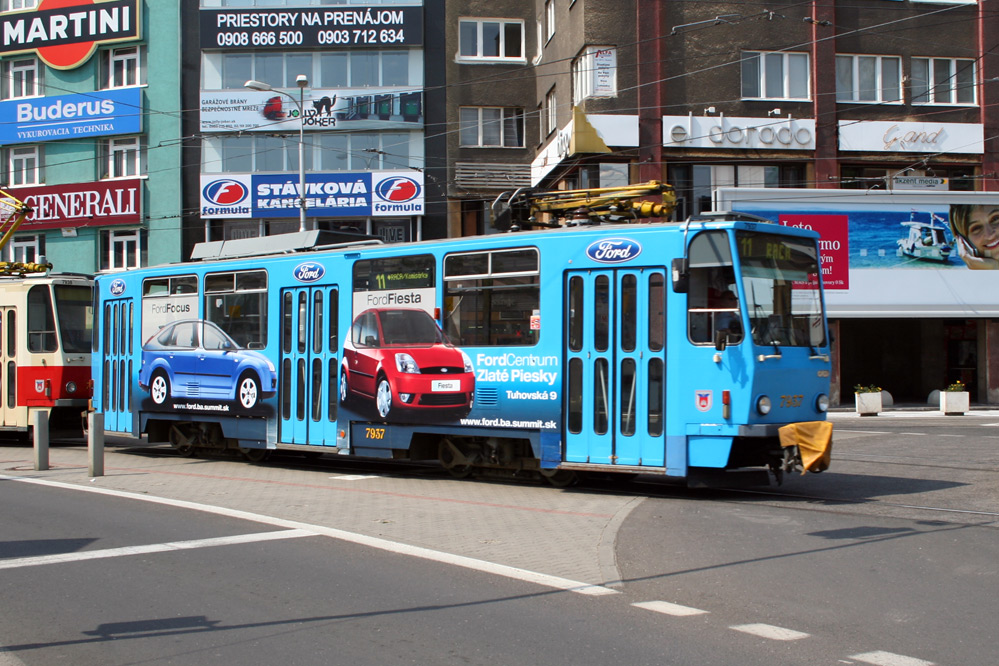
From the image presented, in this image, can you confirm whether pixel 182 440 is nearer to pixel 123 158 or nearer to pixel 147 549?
pixel 147 549

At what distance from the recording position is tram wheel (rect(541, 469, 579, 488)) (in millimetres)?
12469

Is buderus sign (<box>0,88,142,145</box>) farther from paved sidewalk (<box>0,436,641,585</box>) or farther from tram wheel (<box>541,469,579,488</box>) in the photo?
tram wheel (<box>541,469,579,488</box>)

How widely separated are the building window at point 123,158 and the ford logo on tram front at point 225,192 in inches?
131

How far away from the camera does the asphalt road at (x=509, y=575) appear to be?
19.0 ft

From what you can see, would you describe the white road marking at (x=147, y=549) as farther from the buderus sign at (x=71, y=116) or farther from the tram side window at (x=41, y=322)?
the buderus sign at (x=71, y=116)

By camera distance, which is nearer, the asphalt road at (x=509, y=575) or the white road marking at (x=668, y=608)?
the asphalt road at (x=509, y=575)

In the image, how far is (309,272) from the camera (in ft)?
47.8

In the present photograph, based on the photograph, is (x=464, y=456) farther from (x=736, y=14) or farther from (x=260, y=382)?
(x=736, y=14)

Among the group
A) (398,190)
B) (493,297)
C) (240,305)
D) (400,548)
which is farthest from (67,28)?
(400,548)

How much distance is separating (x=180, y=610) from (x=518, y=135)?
1176 inches

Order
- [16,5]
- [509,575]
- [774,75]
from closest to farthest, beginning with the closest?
[509,575], [774,75], [16,5]

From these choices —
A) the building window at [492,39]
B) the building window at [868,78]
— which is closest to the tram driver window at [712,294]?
the building window at [868,78]

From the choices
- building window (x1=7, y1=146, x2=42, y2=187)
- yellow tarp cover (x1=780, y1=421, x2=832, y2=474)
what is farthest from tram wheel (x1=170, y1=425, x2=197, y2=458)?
building window (x1=7, y1=146, x2=42, y2=187)

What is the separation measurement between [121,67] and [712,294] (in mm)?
31232
